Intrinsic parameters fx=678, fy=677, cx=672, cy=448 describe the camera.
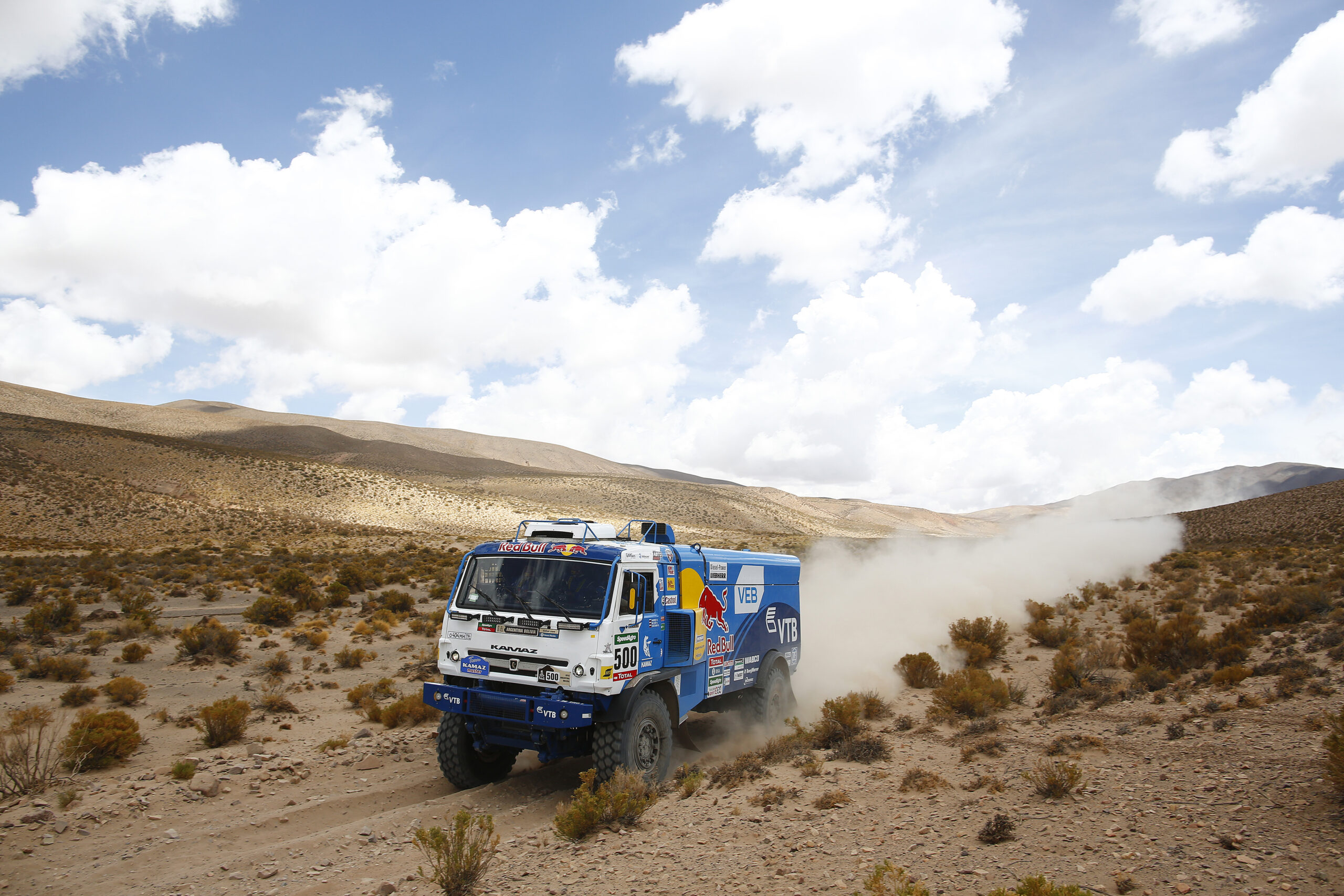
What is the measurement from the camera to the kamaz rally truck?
7922 mm

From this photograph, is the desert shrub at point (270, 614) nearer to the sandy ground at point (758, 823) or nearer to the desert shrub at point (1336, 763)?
the sandy ground at point (758, 823)

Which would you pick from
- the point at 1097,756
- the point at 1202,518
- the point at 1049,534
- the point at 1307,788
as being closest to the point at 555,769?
the point at 1097,756

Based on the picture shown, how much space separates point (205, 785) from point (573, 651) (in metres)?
5.17

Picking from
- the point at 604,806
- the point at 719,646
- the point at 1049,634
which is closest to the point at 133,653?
the point at 719,646

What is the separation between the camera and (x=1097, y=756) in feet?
27.5

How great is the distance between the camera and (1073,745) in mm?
8969

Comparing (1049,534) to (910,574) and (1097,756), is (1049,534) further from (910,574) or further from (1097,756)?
(1097,756)

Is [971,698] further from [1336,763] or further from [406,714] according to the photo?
[406,714]

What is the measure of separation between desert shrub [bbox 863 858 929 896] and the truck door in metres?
3.45

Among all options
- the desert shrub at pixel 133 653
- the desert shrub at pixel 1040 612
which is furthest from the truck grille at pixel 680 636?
the desert shrub at pixel 1040 612

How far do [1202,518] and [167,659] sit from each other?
210 ft

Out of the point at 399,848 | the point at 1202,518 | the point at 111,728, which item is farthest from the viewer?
the point at 1202,518

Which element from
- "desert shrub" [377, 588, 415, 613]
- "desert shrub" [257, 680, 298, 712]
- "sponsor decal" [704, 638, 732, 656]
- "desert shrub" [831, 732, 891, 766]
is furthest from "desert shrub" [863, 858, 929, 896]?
"desert shrub" [377, 588, 415, 613]

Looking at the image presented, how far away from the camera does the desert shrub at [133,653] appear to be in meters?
15.0
